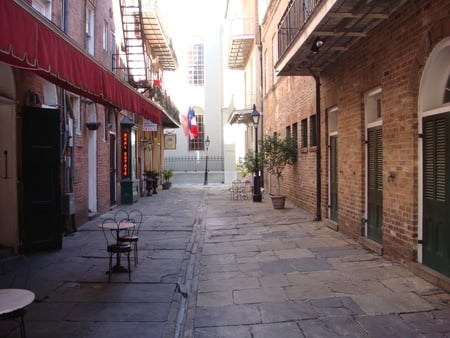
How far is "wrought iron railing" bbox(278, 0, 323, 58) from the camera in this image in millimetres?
9720

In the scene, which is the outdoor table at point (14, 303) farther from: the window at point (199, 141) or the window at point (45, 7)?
the window at point (199, 141)

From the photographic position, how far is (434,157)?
6039mm

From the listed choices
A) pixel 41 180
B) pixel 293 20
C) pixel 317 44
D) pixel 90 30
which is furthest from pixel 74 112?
pixel 317 44

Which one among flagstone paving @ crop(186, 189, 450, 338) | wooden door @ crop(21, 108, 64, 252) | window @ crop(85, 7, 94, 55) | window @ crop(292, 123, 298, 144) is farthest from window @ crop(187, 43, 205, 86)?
wooden door @ crop(21, 108, 64, 252)

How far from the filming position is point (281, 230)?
1080cm

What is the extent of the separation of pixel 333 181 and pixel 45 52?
7922 millimetres

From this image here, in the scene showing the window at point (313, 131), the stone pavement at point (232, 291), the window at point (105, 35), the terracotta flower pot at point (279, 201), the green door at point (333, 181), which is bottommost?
the stone pavement at point (232, 291)

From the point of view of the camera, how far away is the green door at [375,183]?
8023mm

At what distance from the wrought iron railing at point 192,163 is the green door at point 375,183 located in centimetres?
2984

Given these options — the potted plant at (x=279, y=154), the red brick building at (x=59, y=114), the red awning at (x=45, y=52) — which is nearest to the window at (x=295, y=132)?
the potted plant at (x=279, y=154)

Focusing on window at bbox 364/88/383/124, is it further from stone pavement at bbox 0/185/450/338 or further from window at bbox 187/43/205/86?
window at bbox 187/43/205/86

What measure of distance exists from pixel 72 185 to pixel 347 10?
7152 mm

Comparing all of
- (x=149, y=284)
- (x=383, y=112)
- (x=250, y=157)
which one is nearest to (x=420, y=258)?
(x=383, y=112)

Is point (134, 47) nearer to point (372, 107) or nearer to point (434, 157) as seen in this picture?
point (372, 107)
